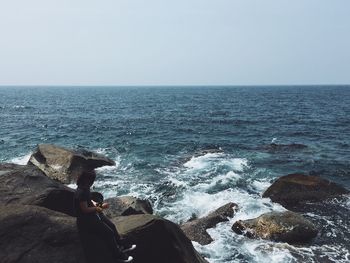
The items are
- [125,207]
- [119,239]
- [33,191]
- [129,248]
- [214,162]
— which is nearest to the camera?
[119,239]

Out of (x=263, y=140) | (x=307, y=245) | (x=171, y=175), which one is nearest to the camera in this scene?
(x=307, y=245)

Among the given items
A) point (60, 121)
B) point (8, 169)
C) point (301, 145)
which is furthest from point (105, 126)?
point (8, 169)

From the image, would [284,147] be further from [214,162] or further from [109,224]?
[109,224]

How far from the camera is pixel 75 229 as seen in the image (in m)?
10.2

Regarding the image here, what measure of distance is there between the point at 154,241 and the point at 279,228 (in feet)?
29.5

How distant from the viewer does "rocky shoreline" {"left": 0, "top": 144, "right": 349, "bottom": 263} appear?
9891 millimetres

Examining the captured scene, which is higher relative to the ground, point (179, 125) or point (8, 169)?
point (8, 169)

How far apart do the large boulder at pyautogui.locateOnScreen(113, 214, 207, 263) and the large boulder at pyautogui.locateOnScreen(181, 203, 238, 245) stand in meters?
6.80

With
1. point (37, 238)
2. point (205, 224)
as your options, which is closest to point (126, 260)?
point (37, 238)

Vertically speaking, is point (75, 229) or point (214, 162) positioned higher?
point (75, 229)

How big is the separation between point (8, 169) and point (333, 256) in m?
14.7

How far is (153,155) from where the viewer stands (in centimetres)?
3719

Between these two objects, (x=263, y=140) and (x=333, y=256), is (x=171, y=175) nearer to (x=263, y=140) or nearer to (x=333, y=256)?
(x=333, y=256)

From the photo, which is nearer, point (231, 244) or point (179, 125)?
point (231, 244)
